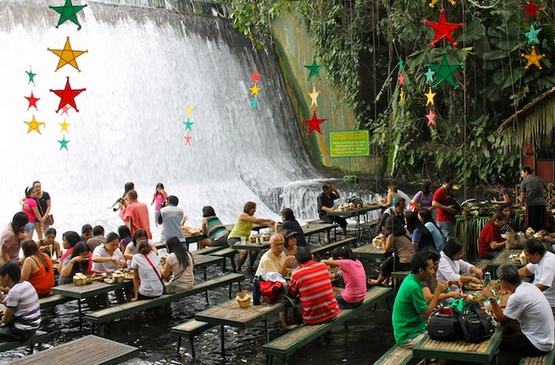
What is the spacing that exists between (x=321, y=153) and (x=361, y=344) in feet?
47.3

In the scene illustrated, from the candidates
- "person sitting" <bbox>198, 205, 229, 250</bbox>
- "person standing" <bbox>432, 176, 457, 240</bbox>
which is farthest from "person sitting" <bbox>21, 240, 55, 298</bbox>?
"person standing" <bbox>432, 176, 457, 240</bbox>

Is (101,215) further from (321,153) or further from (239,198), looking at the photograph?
(321,153)

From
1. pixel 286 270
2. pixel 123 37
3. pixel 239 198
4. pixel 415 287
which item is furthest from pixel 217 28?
pixel 415 287

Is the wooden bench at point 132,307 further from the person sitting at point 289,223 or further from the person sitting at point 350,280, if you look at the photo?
the person sitting at point 350,280

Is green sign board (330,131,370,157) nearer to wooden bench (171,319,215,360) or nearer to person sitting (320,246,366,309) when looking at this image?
person sitting (320,246,366,309)

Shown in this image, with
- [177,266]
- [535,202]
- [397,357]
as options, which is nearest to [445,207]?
[535,202]

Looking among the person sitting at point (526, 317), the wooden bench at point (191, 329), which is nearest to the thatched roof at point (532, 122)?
the person sitting at point (526, 317)

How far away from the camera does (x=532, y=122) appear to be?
11766mm

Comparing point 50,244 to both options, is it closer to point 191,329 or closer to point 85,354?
point 191,329

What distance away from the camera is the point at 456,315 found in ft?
16.5

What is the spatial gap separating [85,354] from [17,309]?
1463 millimetres

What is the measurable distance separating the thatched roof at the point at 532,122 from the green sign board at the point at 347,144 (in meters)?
3.52

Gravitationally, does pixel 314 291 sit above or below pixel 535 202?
below

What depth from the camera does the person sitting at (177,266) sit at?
7.71 metres
